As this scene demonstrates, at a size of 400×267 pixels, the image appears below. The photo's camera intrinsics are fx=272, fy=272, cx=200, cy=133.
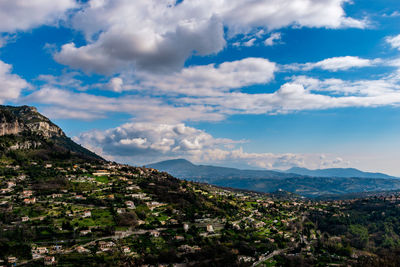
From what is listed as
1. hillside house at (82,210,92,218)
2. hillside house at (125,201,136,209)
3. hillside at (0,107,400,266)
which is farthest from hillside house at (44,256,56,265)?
hillside house at (125,201,136,209)

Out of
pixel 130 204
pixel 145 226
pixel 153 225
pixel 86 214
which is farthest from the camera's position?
pixel 130 204

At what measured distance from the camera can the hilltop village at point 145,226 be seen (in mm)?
73812

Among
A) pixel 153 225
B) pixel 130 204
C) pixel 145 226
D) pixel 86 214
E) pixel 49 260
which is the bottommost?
pixel 49 260

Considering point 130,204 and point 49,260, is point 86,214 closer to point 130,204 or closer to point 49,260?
point 130,204

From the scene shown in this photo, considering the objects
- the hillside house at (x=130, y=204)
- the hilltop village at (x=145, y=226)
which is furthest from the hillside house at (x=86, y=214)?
the hillside house at (x=130, y=204)

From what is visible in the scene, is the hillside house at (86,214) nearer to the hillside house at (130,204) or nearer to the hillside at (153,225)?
the hillside at (153,225)

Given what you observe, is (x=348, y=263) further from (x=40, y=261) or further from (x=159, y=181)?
(x=159, y=181)

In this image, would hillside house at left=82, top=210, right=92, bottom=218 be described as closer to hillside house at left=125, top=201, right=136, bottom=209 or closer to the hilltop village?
the hilltop village

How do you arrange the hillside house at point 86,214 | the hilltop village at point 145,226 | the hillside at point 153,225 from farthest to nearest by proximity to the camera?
the hillside house at point 86,214 → the hillside at point 153,225 → the hilltop village at point 145,226

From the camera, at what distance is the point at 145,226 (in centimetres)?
9450

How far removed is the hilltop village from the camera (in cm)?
7381

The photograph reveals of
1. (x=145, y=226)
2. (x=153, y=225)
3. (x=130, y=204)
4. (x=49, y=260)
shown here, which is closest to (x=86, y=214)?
(x=130, y=204)

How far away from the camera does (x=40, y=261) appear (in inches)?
2566

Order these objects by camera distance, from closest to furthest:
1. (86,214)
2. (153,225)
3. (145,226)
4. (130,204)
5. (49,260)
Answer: (49,260), (145,226), (86,214), (153,225), (130,204)
